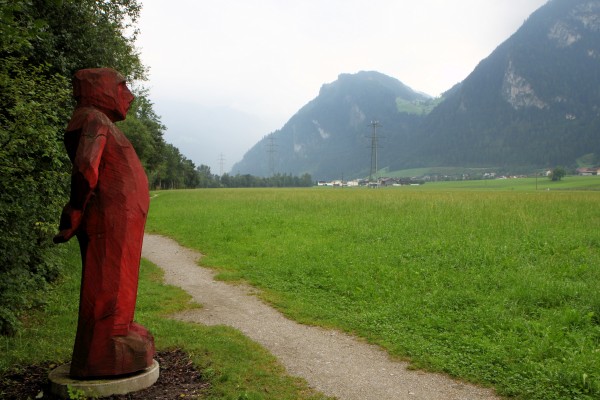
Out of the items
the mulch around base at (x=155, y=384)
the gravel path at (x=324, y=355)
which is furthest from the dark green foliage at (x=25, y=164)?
the gravel path at (x=324, y=355)

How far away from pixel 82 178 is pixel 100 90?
1280 millimetres

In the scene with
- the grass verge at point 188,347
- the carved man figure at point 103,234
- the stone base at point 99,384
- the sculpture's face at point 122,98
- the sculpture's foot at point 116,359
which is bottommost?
the grass verge at point 188,347

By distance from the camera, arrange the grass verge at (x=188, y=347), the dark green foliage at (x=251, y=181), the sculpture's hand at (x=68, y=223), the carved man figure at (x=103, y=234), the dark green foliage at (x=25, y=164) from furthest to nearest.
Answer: the dark green foliage at (x=251, y=181) → the dark green foliage at (x=25, y=164) → the grass verge at (x=188, y=347) → the carved man figure at (x=103, y=234) → the sculpture's hand at (x=68, y=223)

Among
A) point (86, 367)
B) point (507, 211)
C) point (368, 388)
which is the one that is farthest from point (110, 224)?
point (507, 211)

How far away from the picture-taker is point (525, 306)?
9.10m

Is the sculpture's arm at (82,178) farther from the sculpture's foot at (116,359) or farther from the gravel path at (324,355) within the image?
the gravel path at (324,355)

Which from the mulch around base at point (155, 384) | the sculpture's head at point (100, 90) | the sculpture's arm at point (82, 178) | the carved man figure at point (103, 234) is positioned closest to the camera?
the sculpture's arm at point (82, 178)

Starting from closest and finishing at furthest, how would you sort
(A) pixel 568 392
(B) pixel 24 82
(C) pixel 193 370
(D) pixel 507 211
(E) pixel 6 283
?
1. (A) pixel 568 392
2. (C) pixel 193 370
3. (E) pixel 6 283
4. (B) pixel 24 82
5. (D) pixel 507 211

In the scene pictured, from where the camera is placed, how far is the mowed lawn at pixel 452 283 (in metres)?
6.88

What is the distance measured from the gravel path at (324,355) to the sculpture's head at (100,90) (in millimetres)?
4450

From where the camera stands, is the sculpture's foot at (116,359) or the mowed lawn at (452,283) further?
the mowed lawn at (452,283)

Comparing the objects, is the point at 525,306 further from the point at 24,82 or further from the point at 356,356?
the point at 24,82

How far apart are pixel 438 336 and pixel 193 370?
4319 mm

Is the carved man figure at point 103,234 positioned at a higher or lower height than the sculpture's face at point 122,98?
lower
